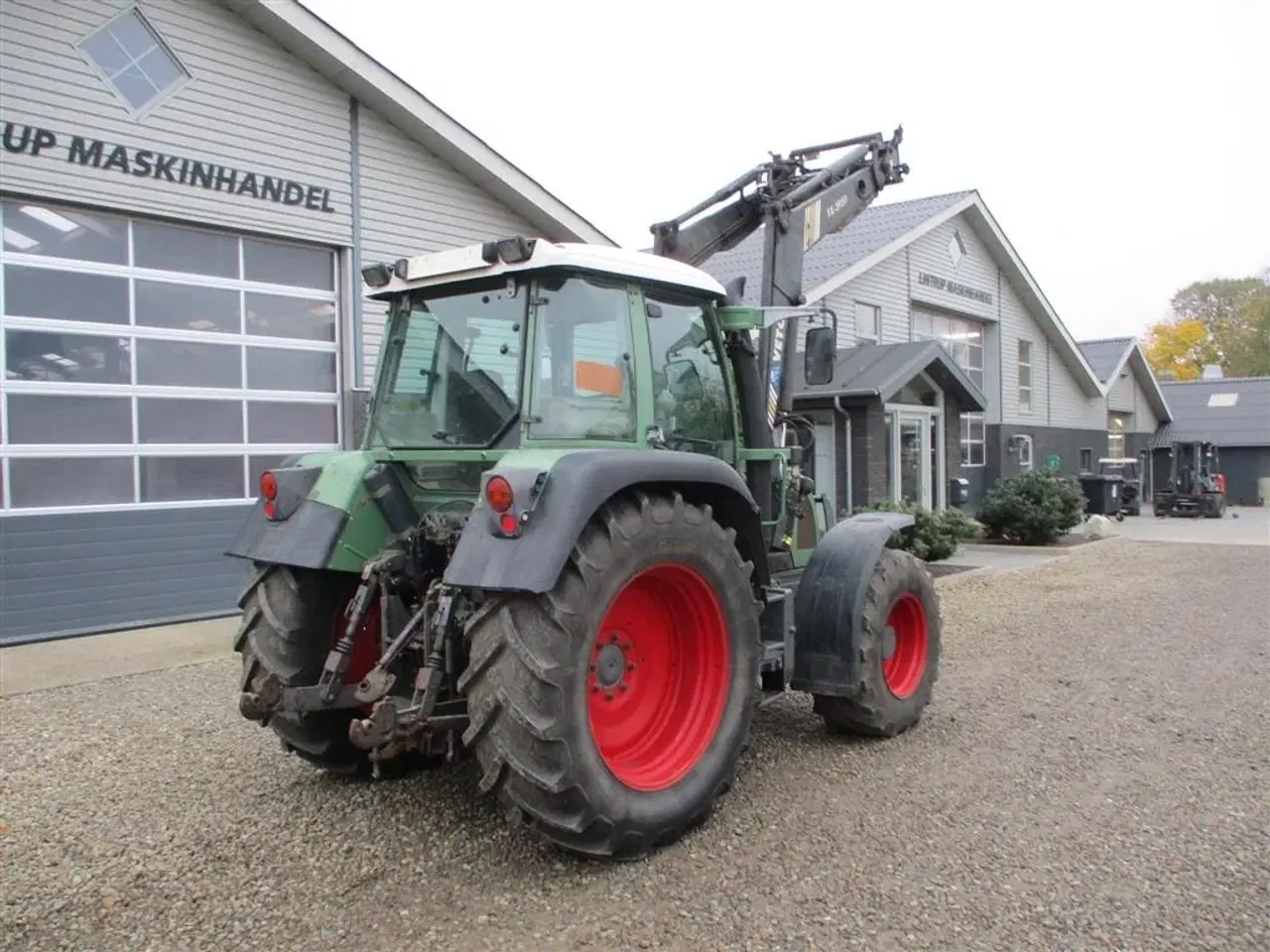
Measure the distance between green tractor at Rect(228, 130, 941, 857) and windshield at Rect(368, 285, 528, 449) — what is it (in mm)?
12

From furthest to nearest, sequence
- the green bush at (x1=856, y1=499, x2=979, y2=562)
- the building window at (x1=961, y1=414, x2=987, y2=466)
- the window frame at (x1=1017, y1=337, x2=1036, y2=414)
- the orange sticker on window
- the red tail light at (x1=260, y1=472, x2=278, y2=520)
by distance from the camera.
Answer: the window frame at (x1=1017, y1=337, x2=1036, y2=414), the building window at (x1=961, y1=414, x2=987, y2=466), the green bush at (x1=856, y1=499, x2=979, y2=562), the red tail light at (x1=260, y1=472, x2=278, y2=520), the orange sticker on window

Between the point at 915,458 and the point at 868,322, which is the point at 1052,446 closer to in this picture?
the point at 915,458

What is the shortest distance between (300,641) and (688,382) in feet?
6.78

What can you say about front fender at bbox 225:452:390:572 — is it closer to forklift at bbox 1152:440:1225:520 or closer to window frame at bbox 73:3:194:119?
window frame at bbox 73:3:194:119

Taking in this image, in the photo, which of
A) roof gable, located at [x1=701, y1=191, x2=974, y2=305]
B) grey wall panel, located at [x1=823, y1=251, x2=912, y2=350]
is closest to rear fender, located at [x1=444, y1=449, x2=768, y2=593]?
roof gable, located at [x1=701, y1=191, x2=974, y2=305]

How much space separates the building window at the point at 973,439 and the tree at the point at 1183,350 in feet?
141

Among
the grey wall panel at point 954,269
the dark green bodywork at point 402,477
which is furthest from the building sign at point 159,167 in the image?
the grey wall panel at point 954,269

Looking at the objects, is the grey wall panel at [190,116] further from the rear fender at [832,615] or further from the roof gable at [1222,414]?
the roof gable at [1222,414]

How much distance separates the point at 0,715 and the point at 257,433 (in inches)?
155

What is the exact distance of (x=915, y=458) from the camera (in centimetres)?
1802

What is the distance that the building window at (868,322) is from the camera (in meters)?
17.8

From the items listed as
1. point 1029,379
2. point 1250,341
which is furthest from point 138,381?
point 1250,341

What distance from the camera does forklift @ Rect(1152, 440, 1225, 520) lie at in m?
25.0

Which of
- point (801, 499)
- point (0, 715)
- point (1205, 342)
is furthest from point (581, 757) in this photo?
point (1205, 342)
